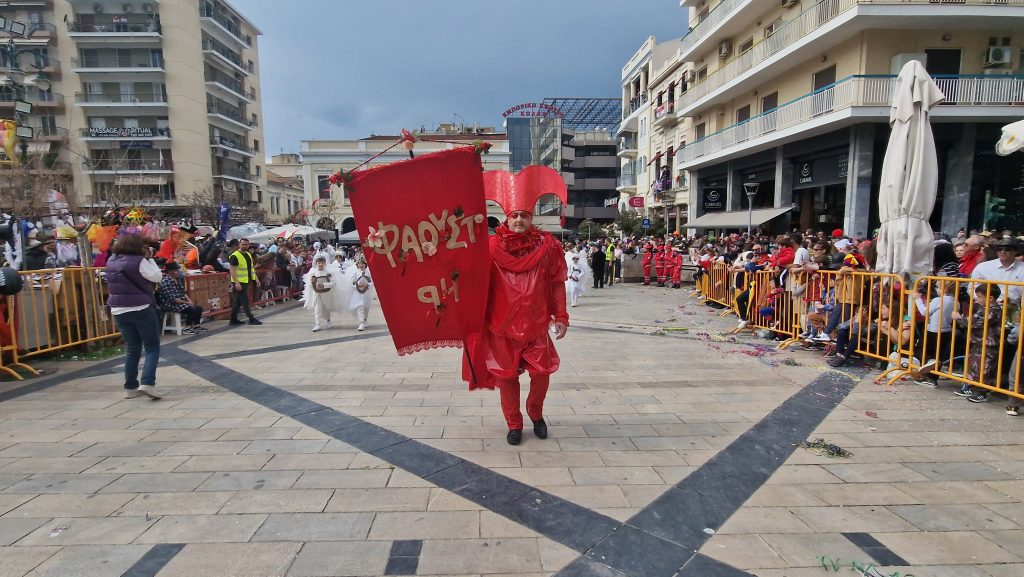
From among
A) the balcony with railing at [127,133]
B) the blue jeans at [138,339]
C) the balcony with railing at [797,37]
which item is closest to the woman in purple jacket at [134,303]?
the blue jeans at [138,339]

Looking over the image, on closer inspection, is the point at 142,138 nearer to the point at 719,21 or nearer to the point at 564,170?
the point at 564,170

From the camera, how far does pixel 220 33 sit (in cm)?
4306

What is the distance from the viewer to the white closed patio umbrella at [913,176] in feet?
18.7

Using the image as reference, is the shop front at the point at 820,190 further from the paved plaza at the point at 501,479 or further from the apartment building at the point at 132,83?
the apartment building at the point at 132,83

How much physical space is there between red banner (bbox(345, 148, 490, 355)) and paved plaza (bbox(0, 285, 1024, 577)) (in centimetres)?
100

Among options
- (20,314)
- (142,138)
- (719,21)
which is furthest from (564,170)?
(20,314)

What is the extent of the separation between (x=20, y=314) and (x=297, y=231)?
15891 mm

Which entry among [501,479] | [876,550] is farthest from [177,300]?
[876,550]

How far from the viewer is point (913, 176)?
5.76 m

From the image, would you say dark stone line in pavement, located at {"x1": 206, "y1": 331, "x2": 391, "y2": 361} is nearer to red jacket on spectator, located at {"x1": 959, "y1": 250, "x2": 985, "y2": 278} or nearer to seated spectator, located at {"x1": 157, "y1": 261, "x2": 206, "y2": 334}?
seated spectator, located at {"x1": 157, "y1": 261, "x2": 206, "y2": 334}

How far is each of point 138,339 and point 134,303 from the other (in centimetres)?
41

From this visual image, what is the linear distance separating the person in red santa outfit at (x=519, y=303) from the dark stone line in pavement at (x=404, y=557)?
138 cm

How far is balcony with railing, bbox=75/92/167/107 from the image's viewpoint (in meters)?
38.0

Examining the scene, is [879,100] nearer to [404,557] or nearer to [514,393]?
[514,393]
